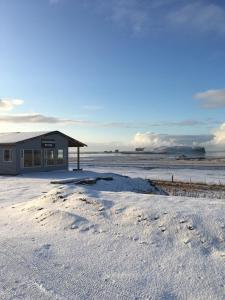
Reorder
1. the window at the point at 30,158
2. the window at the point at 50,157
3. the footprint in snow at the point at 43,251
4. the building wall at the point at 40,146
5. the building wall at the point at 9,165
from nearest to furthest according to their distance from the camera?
the footprint in snow at the point at 43,251
the building wall at the point at 9,165
the building wall at the point at 40,146
the window at the point at 30,158
the window at the point at 50,157

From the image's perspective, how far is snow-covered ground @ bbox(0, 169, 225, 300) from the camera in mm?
6450

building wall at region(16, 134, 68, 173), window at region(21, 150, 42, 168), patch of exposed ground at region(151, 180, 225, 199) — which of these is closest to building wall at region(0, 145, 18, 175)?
building wall at region(16, 134, 68, 173)

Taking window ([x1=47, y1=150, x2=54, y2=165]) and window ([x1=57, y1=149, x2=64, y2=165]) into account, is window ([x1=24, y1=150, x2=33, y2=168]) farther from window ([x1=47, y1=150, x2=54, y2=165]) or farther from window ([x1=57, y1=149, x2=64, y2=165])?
window ([x1=57, y1=149, x2=64, y2=165])

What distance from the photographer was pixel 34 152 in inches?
1346

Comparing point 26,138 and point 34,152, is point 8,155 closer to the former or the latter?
point 26,138

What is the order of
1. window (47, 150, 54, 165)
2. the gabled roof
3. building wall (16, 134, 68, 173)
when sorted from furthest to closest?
window (47, 150, 54, 165), the gabled roof, building wall (16, 134, 68, 173)

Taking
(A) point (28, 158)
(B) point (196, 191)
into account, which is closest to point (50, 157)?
(A) point (28, 158)

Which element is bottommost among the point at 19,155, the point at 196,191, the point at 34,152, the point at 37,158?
the point at 196,191

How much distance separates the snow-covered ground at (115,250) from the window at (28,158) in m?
21.4

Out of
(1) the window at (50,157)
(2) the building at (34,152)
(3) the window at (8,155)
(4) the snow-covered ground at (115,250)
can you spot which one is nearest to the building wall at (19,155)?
(2) the building at (34,152)

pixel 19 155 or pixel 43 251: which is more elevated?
pixel 19 155

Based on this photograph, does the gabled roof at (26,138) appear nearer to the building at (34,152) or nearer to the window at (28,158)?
the building at (34,152)

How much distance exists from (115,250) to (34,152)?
2703 cm

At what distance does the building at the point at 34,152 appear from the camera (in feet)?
105
